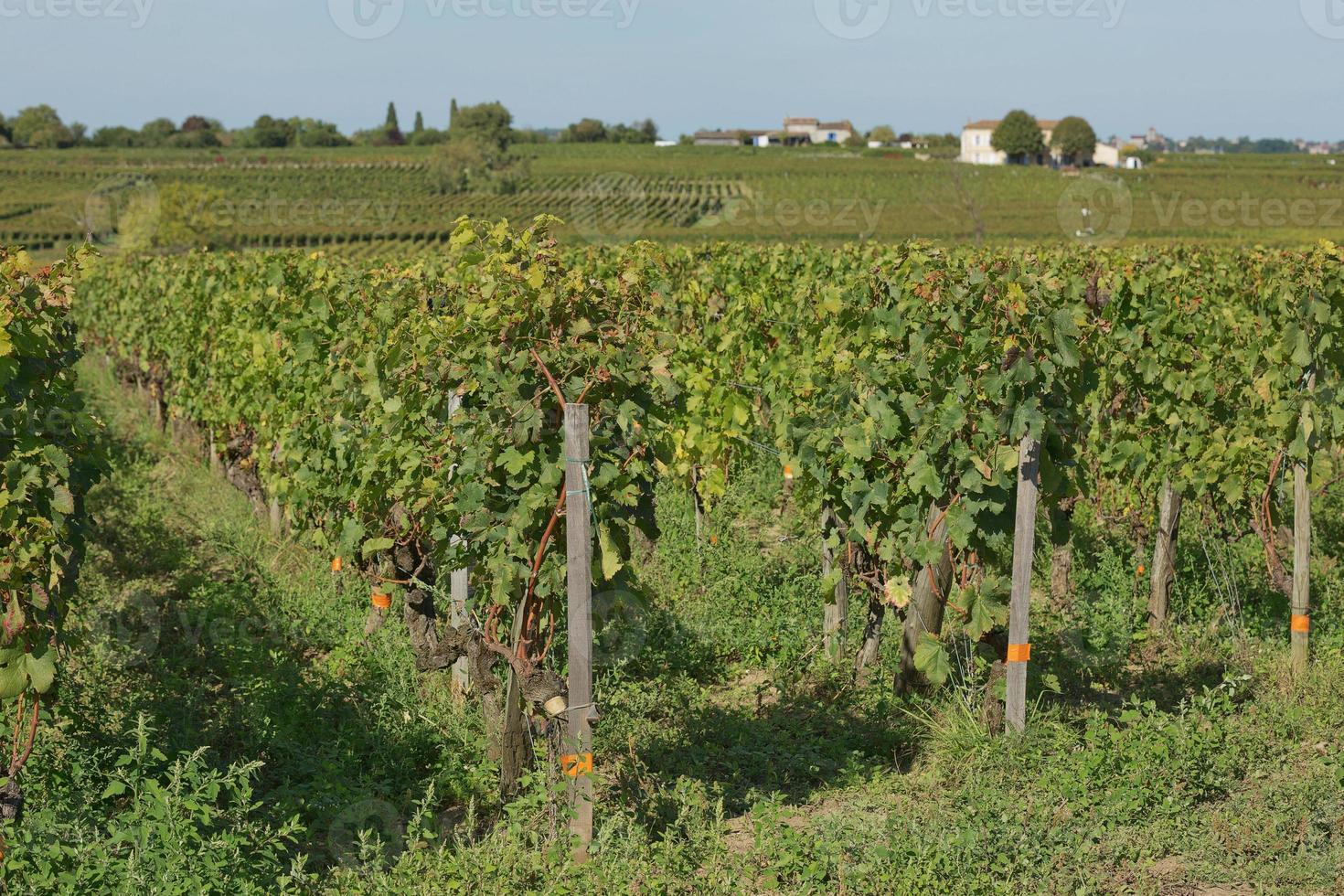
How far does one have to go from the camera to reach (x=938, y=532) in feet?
19.2

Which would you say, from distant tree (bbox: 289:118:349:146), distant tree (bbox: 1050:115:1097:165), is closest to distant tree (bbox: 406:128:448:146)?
distant tree (bbox: 289:118:349:146)

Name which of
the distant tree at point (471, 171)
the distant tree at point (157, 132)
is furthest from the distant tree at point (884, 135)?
the distant tree at point (157, 132)

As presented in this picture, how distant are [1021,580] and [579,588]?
6.79 feet

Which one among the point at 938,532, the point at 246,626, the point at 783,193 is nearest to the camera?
the point at 938,532

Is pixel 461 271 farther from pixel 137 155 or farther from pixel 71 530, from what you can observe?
pixel 137 155

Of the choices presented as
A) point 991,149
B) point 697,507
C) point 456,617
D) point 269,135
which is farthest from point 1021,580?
point 269,135

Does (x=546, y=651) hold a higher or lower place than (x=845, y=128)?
lower

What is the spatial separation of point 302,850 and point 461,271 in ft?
7.71

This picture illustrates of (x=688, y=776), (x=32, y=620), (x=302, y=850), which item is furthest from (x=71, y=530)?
(x=688, y=776)

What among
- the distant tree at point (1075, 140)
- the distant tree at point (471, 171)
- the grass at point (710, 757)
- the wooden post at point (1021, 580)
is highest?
the distant tree at point (1075, 140)

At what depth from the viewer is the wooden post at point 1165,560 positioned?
24.0 feet

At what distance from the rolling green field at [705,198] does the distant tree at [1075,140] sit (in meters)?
10.3

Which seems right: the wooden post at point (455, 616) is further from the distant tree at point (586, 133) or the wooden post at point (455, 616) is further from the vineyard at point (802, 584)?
the distant tree at point (586, 133)

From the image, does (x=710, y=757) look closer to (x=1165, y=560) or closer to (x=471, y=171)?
(x=1165, y=560)
